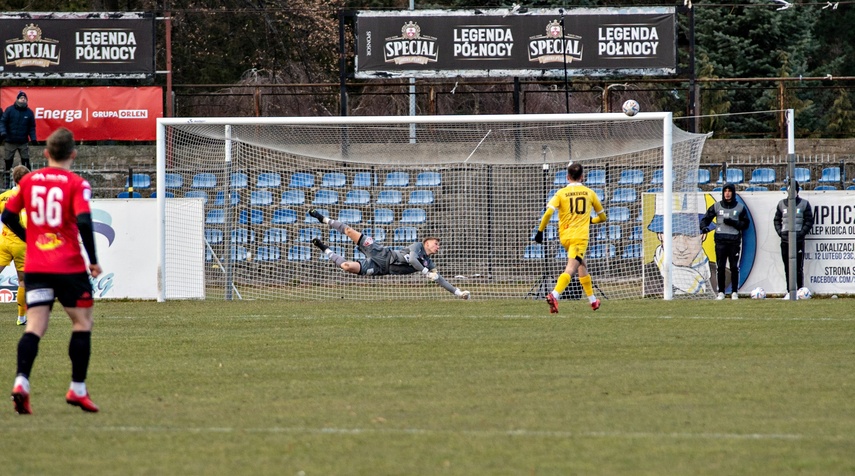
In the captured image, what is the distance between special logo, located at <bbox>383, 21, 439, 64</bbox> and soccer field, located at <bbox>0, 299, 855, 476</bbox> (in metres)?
11.2

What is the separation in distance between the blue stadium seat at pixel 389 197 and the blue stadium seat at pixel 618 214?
13.2 feet

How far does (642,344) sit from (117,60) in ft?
56.8

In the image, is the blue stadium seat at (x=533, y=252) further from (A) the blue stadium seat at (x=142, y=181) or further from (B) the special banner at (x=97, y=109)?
(A) the blue stadium seat at (x=142, y=181)

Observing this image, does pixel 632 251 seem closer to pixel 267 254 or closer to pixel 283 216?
pixel 283 216

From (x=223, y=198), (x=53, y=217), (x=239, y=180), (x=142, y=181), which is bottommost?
(x=53, y=217)

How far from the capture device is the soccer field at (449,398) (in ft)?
20.1

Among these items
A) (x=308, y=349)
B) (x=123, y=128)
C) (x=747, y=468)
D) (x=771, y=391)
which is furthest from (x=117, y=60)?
(x=747, y=468)

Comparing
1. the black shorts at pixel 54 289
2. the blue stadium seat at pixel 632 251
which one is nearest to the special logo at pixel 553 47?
the blue stadium seat at pixel 632 251

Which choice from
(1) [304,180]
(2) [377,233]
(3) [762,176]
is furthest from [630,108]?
(3) [762,176]

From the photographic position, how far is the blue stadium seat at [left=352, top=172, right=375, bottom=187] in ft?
72.0

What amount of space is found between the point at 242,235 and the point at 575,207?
737 cm

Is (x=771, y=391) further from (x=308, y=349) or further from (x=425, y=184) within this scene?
(x=425, y=184)

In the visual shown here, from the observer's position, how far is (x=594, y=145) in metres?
24.3

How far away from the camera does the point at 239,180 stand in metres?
20.8
